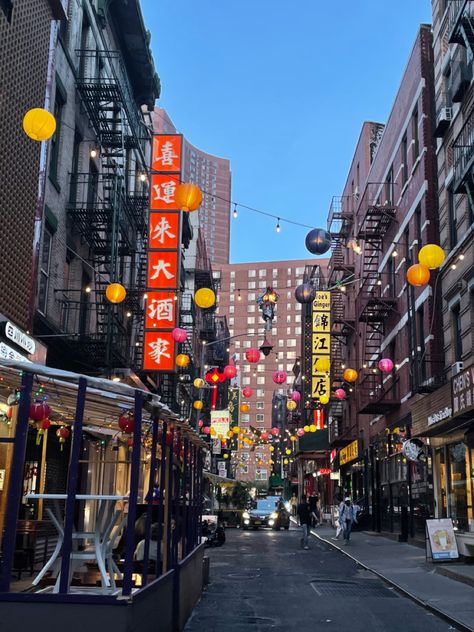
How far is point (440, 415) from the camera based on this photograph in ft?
63.2

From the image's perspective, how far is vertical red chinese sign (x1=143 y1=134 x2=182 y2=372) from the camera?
2398 cm

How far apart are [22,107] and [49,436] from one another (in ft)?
27.6

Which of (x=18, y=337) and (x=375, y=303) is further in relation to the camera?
(x=375, y=303)

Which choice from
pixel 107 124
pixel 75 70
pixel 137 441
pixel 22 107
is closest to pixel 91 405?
pixel 137 441

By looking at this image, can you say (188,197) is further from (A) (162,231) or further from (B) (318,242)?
(A) (162,231)

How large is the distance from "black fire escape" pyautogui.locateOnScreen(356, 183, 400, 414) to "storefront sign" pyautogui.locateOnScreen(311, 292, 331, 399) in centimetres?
676

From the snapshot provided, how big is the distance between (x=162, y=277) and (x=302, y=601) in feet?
44.6

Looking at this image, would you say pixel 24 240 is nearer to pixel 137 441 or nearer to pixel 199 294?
pixel 199 294

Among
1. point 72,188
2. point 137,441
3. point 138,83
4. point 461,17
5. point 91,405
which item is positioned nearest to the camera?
point 137,441

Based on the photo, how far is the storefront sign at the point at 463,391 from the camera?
16.2 m

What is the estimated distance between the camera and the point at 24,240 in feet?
50.8

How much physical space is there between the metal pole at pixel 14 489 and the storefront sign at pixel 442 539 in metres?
13.8

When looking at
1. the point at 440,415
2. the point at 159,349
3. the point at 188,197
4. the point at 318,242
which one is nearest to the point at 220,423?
the point at 159,349

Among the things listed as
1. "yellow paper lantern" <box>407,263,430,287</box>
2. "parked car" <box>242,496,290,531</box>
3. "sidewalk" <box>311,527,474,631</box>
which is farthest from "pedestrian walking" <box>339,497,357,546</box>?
"parked car" <box>242,496,290,531</box>
